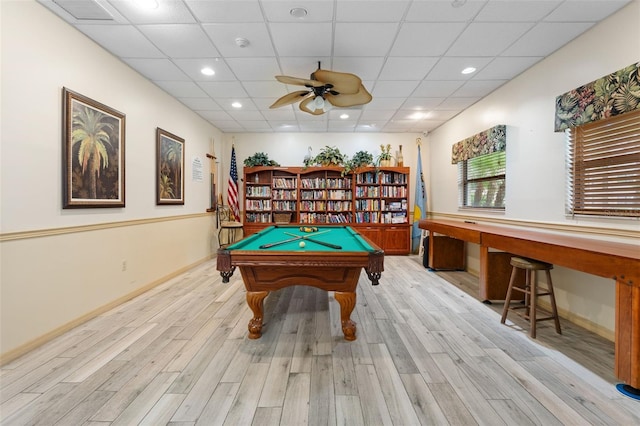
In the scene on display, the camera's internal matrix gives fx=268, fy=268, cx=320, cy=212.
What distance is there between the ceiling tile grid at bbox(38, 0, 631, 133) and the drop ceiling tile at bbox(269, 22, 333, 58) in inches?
0.4

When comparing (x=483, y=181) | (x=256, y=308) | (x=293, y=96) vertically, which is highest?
(x=293, y=96)

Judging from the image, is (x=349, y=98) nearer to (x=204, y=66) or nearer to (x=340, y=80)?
(x=340, y=80)

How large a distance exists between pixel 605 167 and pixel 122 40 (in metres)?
4.91

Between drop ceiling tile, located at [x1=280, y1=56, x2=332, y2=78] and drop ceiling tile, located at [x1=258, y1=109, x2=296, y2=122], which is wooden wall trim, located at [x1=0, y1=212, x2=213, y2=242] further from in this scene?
drop ceiling tile, located at [x1=280, y1=56, x2=332, y2=78]

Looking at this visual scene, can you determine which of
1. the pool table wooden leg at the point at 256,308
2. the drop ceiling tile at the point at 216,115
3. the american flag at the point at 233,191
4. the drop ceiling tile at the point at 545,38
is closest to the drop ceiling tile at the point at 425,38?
the drop ceiling tile at the point at 545,38

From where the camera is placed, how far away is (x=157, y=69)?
3.38 metres

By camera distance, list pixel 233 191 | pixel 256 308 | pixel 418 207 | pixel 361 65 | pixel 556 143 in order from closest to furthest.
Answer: pixel 256 308 < pixel 556 143 < pixel 361 65 < pixel 233 191 < pixel 418 207

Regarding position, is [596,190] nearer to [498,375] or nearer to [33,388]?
[498,375]

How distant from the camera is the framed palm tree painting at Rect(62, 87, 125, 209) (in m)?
2.50

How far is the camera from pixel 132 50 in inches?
117

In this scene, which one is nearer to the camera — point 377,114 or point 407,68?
point 407,68

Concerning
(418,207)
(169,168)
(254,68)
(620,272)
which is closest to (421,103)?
(418,207)

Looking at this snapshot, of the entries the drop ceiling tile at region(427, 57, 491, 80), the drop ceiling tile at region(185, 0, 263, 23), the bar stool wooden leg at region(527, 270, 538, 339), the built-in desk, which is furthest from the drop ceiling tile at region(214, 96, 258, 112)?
the bar stool wooden leg at region(527, 270, 538, 339)

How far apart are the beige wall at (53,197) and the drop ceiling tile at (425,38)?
10.5 feet
